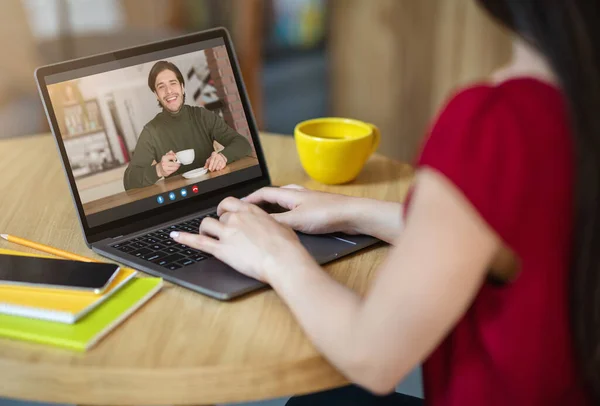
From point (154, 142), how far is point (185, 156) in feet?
0.17

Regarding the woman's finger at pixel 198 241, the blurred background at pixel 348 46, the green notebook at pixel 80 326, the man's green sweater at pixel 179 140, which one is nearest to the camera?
the green notebook at pixel 80 326

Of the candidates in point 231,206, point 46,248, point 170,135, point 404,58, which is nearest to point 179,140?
point 170,135

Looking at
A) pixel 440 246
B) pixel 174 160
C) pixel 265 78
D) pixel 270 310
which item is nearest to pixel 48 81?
pixel 174 160

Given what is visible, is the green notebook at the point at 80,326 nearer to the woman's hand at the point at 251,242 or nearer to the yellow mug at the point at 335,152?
the woman's hand at the point at 251,242

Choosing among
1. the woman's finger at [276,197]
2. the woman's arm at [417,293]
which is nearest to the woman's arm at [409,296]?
the woman's arm at [417,293]

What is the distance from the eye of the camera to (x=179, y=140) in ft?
3.54

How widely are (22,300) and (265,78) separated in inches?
139

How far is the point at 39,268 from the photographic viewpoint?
2.91ft

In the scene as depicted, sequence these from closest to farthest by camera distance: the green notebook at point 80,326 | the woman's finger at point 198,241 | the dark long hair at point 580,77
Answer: the dark long hair at point 580,77 → the green notebook at point 80,326 → the woman's finger at point 198,241

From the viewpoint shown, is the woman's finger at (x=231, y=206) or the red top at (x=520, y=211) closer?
the red top at (x=520, y=211)

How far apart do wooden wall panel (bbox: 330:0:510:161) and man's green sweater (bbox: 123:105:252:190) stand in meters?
1.76

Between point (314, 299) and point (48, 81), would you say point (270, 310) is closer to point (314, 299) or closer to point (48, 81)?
point (314, 299)

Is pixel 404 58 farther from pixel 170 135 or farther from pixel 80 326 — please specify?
pixel 80 326

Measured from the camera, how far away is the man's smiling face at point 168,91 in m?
1.07
